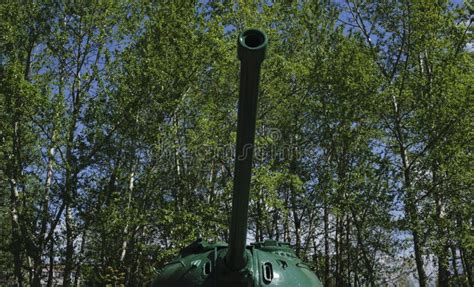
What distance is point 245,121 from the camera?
411 cm

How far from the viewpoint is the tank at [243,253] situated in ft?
12.5

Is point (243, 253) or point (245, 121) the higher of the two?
point (245, 121)

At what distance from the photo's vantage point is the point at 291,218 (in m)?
22.8

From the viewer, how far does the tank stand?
3824 mm

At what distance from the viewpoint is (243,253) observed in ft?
17.8

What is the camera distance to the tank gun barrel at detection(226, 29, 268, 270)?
3.73 metres

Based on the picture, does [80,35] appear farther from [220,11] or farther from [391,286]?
[391,286]

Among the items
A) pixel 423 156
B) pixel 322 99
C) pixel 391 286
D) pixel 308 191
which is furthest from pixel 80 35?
pixel 391 286

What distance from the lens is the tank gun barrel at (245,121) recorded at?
3.73m

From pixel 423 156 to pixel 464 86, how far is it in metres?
2.60

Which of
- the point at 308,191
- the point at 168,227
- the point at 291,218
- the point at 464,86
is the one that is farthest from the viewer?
the point at 291,218

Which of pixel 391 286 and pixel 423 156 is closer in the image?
pixel 423 156

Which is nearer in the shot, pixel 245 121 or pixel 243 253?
pixel 245 121

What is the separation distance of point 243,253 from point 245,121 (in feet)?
5.80
